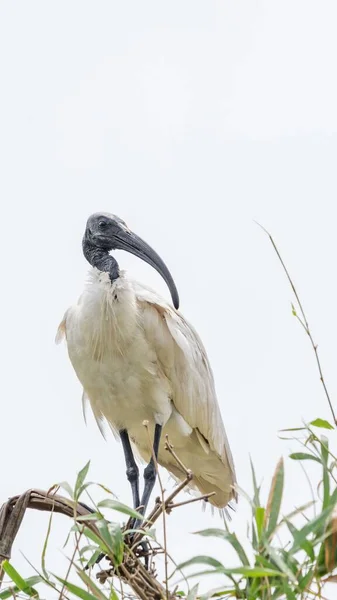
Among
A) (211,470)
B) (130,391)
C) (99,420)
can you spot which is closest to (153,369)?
(130,391)

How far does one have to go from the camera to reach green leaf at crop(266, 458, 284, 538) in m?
1.89

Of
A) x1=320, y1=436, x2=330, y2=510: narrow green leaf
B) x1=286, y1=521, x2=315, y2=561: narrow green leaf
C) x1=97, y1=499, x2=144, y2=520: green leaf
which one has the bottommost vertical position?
x1=97, y1=499, x2=144, y2=520: green leaf

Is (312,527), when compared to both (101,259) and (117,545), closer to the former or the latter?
(117,545)

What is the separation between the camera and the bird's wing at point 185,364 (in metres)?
4.20

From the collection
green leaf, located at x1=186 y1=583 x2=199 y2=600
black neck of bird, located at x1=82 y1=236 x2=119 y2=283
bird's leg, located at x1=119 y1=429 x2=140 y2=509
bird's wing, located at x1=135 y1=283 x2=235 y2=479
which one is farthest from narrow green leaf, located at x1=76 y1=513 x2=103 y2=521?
bird's leg, located at x1=119 y1=429 x2=140 y2=509

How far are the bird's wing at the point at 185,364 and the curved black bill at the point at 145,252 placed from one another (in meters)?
0.08

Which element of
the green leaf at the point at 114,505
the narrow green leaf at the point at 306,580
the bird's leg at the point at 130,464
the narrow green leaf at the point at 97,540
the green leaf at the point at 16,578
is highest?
the narrow green leaf at the point at 306,580

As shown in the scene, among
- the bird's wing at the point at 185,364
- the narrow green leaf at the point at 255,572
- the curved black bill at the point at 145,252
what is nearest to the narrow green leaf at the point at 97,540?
the narrow green leaf at the point at 255,572

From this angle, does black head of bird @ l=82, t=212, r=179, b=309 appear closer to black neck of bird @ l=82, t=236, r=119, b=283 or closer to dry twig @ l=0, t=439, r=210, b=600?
black neck of bird @ l=82, t=236, r=119, b=283

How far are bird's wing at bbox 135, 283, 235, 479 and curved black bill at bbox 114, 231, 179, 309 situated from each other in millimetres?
83

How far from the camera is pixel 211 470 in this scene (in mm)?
4676

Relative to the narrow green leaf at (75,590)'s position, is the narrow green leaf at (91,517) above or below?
above

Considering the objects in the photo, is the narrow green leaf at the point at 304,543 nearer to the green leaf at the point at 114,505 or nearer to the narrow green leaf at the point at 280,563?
the narrow green leaf at the point at 280,563

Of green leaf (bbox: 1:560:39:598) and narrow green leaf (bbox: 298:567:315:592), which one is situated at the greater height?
narrow green leaf (bbox: 298:567:315:592)
